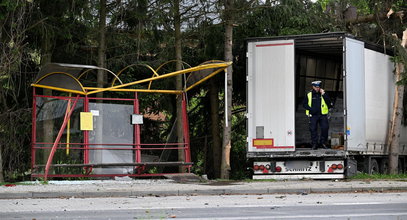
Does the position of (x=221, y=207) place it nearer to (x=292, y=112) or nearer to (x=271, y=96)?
(x=292, y=112)

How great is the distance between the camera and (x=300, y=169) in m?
21.0

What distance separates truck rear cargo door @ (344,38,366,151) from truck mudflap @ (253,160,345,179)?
657mm

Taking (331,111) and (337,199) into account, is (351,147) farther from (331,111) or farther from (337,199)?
(337,199)

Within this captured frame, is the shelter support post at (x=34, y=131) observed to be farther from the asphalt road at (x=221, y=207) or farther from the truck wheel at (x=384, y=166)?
the truck wheel at (x=384, y=166)

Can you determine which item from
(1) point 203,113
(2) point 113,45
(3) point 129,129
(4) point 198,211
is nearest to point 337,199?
(4) point 198,211

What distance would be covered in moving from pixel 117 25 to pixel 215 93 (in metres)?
5.11

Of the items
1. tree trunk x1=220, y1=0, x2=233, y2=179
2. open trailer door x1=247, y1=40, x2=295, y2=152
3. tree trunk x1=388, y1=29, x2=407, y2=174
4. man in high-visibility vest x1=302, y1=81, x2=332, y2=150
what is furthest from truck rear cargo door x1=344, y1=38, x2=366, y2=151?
tree trunk x1=220, y1=0, x2=233, y2=179

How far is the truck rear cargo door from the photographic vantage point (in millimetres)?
20547

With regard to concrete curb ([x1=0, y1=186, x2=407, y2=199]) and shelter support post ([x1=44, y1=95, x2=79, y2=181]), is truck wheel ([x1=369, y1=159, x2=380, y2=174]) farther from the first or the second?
shelter support post ([x1=44, y1=95, x2=79, y2=181])

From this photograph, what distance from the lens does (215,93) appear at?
2675cm

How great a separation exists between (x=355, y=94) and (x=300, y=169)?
7.88ft

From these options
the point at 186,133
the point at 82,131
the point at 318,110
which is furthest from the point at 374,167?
the point at 82,131

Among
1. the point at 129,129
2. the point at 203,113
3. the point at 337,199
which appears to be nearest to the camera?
the point at 337,199

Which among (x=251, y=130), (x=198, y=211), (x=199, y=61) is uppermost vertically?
(x=199, y=61)
